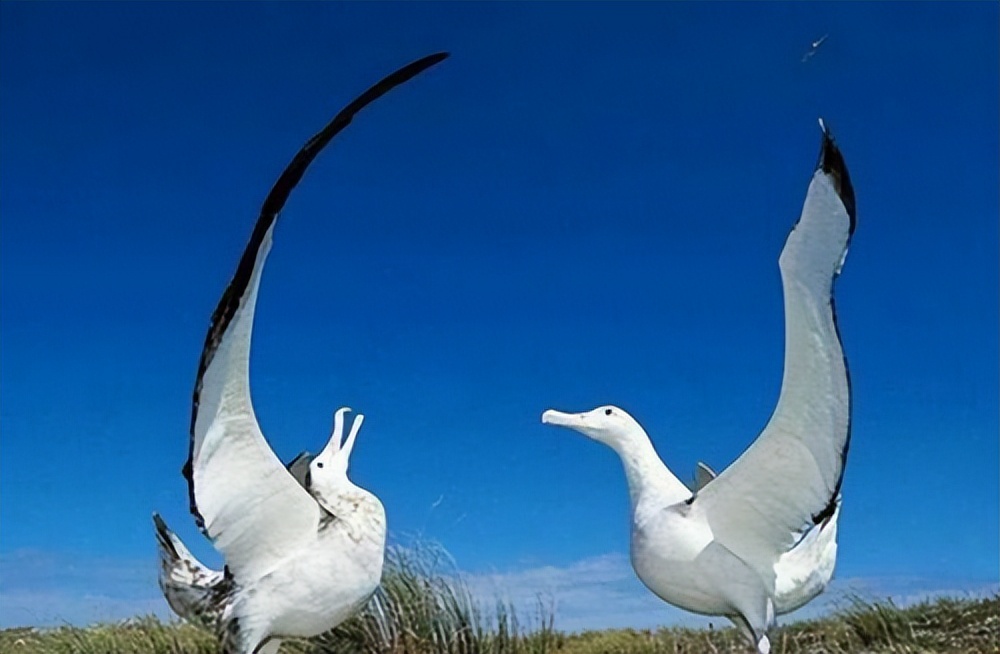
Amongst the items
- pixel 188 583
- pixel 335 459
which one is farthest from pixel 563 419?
pixel 188 583

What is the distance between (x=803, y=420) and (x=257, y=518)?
356 centimetres

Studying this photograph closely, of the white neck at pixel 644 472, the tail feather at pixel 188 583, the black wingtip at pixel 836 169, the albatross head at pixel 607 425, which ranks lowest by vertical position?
the tail feather at pixel 188 583

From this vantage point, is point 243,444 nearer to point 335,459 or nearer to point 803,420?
point 335,459

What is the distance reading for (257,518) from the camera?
7645 mm

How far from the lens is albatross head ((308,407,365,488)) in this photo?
27.7ft

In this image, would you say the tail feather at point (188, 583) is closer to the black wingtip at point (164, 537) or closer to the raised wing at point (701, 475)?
the black wingtip at point (164, 537)

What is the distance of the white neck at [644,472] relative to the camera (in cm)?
823

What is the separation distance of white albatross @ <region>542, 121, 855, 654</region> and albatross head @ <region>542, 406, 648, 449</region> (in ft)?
0.03

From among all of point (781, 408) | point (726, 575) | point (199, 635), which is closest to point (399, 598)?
point (199, 635)

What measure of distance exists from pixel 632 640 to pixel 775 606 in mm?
4787

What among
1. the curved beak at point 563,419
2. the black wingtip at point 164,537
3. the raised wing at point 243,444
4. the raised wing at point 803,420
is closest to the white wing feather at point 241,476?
the raised wing at point 243,444

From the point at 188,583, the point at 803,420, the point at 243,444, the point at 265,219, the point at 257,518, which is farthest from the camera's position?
the point at 188,583

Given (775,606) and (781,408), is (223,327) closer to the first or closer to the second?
(781,408)

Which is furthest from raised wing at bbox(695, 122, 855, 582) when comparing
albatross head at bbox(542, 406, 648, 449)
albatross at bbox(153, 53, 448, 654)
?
albatross at bbox(153, 53, 448, 654)
